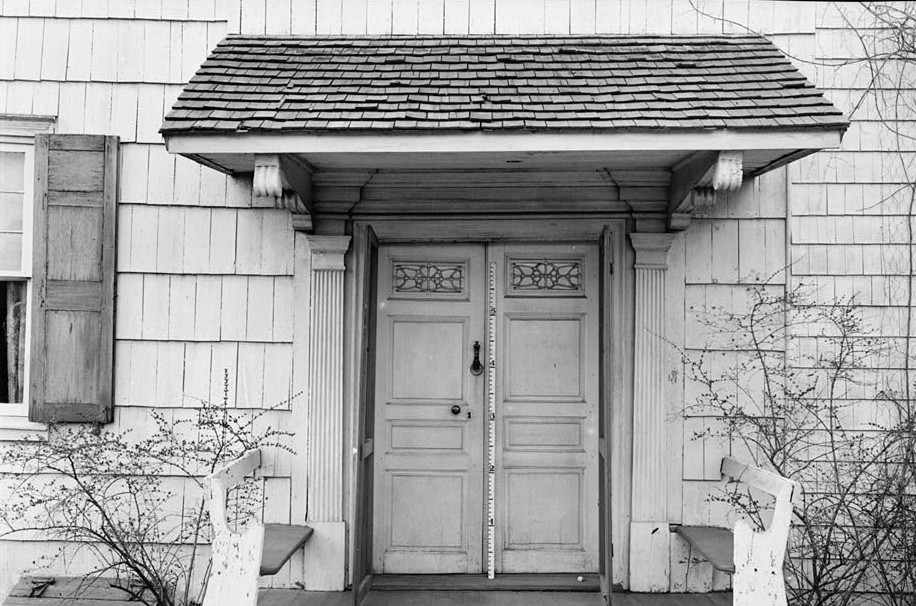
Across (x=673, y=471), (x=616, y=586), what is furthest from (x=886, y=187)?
(x=616, y=586)

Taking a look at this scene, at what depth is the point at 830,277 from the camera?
15.5 ft

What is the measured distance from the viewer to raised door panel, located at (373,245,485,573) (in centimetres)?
493

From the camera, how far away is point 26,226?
188 inches

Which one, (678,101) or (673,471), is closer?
(678,101)

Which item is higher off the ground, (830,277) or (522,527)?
(830,277)

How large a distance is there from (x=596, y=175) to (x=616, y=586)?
239 centimetres

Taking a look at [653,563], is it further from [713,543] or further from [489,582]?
[489,582]

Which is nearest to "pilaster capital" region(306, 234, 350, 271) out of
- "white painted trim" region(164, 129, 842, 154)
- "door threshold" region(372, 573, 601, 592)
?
"white painted trim" region(164, 129, 842, 154)

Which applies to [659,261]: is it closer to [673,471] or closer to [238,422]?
[673,471]

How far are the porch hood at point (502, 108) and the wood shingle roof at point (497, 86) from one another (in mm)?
A: 10

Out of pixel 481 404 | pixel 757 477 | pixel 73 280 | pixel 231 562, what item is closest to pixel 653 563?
pixel 757 477

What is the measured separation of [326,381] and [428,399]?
25.5 inches

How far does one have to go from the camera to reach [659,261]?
473 cm

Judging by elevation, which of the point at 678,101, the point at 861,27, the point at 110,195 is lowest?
the point at 110,195
